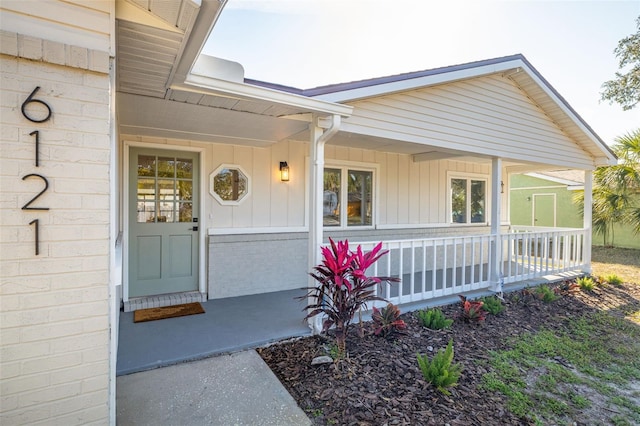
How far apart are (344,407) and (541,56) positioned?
1033 cm

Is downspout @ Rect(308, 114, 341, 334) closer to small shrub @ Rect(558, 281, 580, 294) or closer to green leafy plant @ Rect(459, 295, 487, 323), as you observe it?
green leafy plant @ Rect(459, 295, 487, 323)

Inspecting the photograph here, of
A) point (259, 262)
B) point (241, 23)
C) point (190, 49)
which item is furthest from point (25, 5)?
point (241, 23)

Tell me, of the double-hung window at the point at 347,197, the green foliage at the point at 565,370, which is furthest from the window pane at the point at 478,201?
the green foliage at the point at 565,370

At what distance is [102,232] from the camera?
1.79m

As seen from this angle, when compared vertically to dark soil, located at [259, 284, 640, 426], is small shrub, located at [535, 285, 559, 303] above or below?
above

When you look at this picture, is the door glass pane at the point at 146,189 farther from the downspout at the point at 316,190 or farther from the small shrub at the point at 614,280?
the small shrub at the point at 614,280

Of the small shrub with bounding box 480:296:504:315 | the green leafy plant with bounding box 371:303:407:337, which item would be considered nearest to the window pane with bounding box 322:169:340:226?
the green leafy plant with bounding box 371:303:407:337

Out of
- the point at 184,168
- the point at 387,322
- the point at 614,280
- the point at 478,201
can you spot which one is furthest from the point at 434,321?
the point at 614,280

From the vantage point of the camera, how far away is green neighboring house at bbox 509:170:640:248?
446 inches

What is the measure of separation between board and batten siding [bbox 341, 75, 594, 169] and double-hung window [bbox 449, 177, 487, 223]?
171 cm

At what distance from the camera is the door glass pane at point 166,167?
462 centimetres

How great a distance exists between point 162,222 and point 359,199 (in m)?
3.43

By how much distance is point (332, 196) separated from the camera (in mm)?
5953

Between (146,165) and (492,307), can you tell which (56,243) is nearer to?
Result: (146,165)
